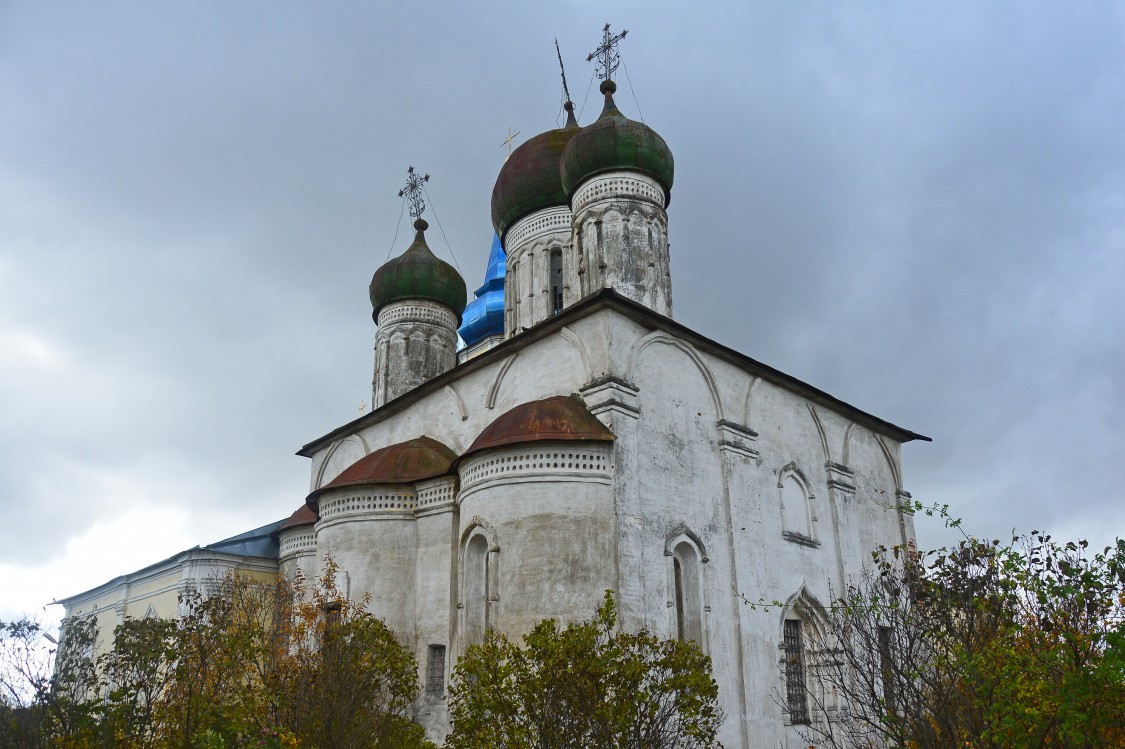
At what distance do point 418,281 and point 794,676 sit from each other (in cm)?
1066

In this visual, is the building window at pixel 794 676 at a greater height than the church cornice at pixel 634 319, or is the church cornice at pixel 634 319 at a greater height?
the church cornice at pixel 634 319

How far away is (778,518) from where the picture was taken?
12078 mm

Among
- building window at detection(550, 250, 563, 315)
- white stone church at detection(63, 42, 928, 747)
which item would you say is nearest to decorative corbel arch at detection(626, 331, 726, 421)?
white stone church at detection(63, 42, 928, 747)

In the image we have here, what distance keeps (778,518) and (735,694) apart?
266cm

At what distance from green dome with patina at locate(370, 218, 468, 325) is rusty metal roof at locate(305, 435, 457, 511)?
240 inches

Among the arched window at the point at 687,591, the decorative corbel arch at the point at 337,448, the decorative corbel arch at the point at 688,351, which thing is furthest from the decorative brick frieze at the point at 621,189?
the arched window at the point at 687,591

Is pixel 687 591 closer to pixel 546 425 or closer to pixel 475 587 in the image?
pixel 475 587

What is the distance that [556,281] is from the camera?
1598 cm

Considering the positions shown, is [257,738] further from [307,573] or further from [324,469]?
[324,469]

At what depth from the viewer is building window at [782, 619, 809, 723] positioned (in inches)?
443

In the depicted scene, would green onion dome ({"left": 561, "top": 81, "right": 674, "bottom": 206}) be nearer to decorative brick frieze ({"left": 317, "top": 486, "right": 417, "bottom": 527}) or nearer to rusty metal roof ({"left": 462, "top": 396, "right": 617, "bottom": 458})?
rusty metal roof ({"left": 462, "top": 396, "right": 617, "bottom": 458})

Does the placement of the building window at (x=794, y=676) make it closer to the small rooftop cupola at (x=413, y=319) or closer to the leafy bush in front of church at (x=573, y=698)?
the leafy bush in front of church at (x=573, y=698)

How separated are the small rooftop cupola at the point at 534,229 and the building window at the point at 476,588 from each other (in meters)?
5.77

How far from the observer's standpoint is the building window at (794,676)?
11.2 m
